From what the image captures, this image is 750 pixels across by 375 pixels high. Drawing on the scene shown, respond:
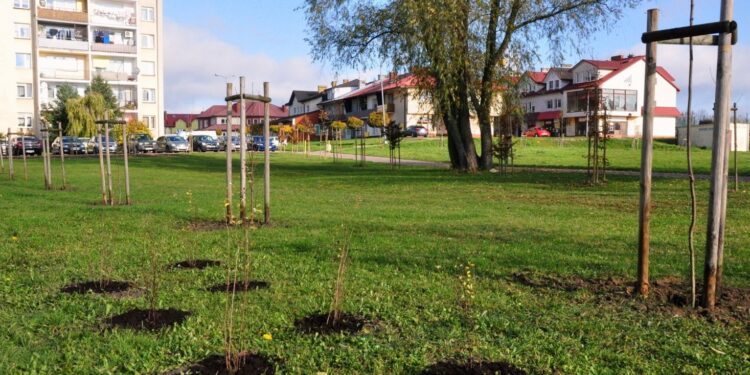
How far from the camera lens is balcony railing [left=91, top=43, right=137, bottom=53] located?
205ft

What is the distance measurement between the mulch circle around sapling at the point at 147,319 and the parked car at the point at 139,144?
1886 inches

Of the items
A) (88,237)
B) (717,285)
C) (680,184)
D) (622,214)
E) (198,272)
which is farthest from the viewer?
(680,184)

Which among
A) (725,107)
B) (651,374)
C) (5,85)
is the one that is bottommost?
(651,374)

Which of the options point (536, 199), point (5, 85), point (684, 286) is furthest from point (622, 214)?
point (5, 85)

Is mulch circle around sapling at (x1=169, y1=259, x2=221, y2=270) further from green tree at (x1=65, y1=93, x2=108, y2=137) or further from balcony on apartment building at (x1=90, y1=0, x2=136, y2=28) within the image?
balcony on apartment building at (x1=90, y1=0, x2=136, y2=28)

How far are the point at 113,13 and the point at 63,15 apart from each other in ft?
14.9

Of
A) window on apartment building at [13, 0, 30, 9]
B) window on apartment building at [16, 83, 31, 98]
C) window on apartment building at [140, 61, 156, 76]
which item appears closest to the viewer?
window on apartment building at [13, 0, 30, 9]

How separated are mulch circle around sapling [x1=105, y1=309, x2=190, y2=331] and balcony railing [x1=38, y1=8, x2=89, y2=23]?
63.6m

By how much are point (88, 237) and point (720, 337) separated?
25.2ft

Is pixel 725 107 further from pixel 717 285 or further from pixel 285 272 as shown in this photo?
pixel 285 272

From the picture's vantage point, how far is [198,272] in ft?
22.0

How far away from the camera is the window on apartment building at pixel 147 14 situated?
6475cm

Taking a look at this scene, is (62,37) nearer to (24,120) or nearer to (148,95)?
(24,120)

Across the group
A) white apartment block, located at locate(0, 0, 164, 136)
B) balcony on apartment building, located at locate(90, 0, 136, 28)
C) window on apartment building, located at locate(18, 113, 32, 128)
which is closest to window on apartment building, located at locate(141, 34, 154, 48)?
white apartment block, located at locate(0, 0, 164, 136)
